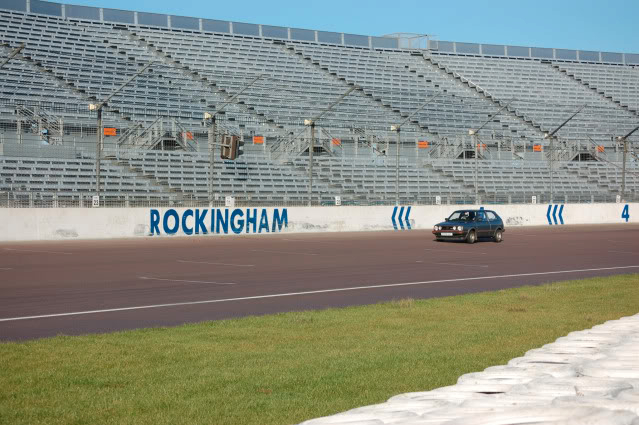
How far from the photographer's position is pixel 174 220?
3638 centimetres

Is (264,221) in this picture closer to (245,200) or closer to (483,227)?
(245,200)

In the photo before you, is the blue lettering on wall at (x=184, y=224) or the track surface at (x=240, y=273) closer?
the track surface at (x=240, y=273)

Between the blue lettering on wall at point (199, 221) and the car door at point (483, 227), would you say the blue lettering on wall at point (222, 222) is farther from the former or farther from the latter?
the car door at point (483, 227)

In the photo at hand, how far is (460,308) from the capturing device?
505 inches

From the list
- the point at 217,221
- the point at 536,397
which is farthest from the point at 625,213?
the point at 536,397

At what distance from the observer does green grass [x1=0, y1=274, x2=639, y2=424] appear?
6434 mm

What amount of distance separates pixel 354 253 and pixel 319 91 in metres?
33.8

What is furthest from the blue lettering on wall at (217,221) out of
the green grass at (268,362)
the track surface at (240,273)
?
the green grass at (268,362)

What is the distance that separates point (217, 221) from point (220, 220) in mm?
156

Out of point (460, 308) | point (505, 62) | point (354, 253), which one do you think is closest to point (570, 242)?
point (354, 253)

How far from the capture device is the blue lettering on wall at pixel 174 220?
1421 inches

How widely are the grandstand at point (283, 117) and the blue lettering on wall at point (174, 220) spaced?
44.3 inches

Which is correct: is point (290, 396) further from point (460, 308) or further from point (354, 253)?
point (354, 253)

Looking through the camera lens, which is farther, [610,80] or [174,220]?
[610,80]
